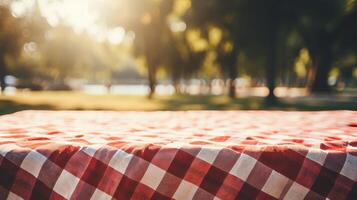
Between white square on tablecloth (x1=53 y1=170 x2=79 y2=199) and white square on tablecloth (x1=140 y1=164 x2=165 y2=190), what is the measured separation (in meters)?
0.41

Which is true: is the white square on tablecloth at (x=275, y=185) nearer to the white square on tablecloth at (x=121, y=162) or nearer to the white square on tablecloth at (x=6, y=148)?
the white square on tablecloth at (x=121, y=162)

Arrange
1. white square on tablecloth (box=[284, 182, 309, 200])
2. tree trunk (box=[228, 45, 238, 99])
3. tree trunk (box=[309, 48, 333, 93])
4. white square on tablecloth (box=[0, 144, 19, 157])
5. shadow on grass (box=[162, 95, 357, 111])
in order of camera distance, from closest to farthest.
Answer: white square on tablecloth (box=[284, 182, 309, 200])
white square on tablecloth (box=[0, 144, 19, 157])
shadow on grass (box=[162, 95, 357, 111])
tree trunk (box=[228, 45, 238, 99])
tree trunk (box=[309, 48, 333, 93])

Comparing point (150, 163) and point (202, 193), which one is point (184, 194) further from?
point (150, 163)

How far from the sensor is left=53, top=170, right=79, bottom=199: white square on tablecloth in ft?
7.00

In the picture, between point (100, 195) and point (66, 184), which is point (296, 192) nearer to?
point (100, 195)

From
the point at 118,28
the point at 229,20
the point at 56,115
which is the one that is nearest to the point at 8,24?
the point at 118,28

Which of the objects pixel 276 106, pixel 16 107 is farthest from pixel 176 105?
pixel 16 107

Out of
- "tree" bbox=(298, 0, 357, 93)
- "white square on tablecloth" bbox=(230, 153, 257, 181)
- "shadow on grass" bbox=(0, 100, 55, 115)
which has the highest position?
"tree" bbox=(298, 0, 357, 93)

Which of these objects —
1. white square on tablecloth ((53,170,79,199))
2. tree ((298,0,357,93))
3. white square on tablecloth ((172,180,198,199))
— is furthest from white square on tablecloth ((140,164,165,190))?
tree ((298,0,357,93))

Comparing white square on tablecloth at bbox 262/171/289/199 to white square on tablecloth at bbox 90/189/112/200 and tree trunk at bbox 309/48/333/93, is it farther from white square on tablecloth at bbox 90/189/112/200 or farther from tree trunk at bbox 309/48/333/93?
tree trunk at bbox 309/48/333/93

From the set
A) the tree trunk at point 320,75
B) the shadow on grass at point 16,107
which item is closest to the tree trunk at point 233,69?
the tree trunk at point 320,75

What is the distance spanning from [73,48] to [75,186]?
6220 centimetres

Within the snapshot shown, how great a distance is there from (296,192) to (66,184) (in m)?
1.32

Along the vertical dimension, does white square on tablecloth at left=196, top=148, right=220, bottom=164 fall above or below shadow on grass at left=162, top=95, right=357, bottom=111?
above
